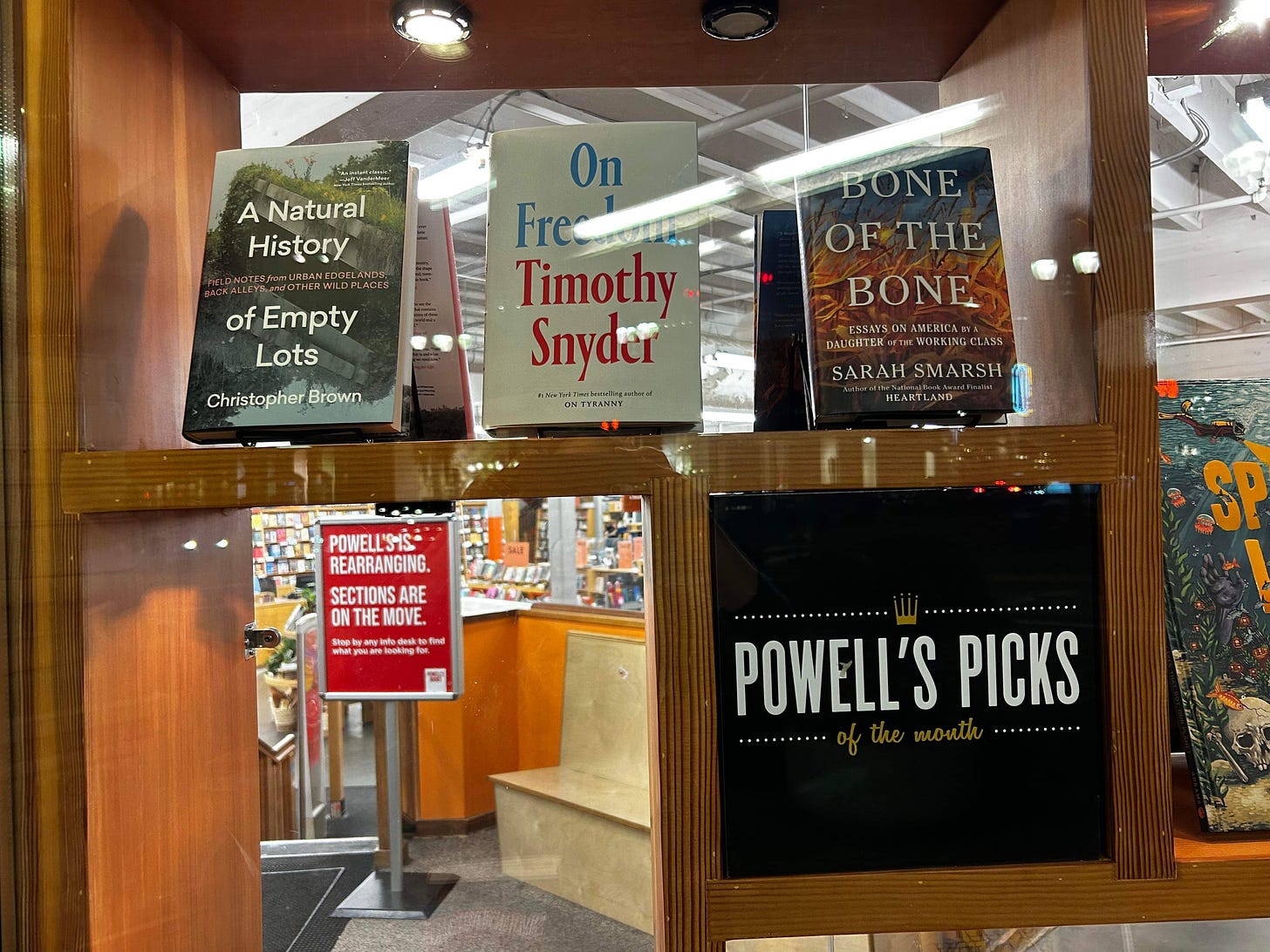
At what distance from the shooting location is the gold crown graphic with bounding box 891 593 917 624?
0.83 metres

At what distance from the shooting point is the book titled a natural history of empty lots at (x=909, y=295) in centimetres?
84

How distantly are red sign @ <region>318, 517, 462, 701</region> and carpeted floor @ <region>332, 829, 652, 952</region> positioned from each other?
220 mm

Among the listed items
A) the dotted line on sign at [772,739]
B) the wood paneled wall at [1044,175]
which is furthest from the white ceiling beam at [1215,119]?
the dotted line on sign at [772,739]

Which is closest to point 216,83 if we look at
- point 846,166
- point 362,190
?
point 362,190

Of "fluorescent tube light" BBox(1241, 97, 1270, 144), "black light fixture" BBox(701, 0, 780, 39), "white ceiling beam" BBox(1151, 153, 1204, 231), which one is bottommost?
"white ceiling beam" BBox(1151, 153, 1204, 231)

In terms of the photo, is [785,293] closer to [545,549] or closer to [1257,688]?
[545,549]

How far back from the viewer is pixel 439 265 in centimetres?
93

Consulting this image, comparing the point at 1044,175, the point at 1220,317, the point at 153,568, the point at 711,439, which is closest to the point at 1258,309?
the point at 1220,317

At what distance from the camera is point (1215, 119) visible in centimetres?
109

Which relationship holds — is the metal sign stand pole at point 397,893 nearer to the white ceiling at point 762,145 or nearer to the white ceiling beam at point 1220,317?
the white ceiling at point 762,145

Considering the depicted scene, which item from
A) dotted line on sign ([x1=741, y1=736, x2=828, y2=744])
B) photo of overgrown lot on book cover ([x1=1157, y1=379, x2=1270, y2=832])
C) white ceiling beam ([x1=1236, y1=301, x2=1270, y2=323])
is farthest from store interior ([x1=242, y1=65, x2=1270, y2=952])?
dotted line on sign ([x1=741, y1=736, x2=828, y2=744])

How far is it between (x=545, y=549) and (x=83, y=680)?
20.5 inches

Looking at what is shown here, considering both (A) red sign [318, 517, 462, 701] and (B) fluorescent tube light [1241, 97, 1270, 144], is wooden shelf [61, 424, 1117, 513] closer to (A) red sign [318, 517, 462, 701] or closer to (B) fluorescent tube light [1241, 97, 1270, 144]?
(A) red sign [318, 517, 462, 701]

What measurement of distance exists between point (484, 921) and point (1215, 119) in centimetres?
137
